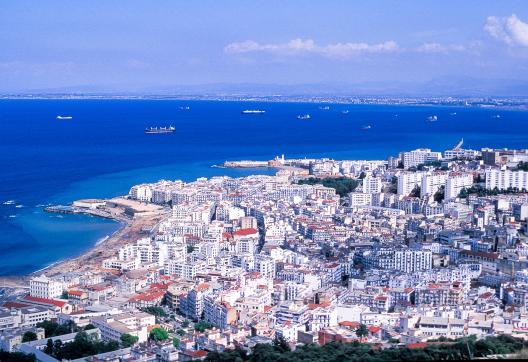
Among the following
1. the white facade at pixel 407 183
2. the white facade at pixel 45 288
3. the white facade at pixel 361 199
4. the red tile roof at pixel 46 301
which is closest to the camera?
the red tile roof at pixel 46 301

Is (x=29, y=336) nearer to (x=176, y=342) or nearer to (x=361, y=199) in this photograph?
(x=176, y=342)

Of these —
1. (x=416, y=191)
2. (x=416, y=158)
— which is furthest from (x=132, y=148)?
(x=416, y=191)

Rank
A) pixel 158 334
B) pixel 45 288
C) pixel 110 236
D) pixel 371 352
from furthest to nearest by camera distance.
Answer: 1. pixel 110 236
2. pixel 45 288
3. pixel 158 334
4. pixel 371 352

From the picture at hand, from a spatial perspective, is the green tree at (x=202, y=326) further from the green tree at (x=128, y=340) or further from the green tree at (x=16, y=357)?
the green tree at (x=16, y=357)

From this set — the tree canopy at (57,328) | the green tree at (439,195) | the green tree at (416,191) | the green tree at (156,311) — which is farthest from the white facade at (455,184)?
the tree canopy at (57,328)

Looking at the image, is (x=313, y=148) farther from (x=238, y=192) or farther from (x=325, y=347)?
(x=325, y=347)

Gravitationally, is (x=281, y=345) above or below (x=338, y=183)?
above

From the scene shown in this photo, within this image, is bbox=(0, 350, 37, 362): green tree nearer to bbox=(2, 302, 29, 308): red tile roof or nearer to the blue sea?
bbox=(2, 302, 29, 308): red tile roof
